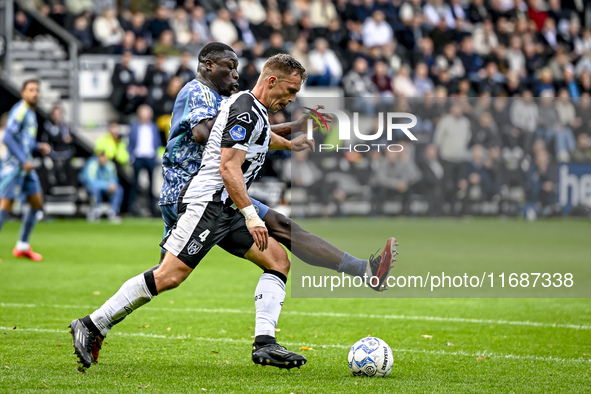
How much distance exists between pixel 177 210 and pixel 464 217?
658 inches

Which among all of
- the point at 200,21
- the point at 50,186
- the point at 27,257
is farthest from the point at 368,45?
the point at 27,257

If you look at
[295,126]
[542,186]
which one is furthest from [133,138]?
[295,126]

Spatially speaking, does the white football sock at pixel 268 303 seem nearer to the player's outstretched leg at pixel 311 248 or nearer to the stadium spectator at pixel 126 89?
the player's outstretched leg at pixel 311 248

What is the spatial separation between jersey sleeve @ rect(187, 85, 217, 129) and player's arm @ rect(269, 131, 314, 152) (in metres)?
0.49

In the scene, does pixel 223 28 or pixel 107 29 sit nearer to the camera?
pixel 107 29

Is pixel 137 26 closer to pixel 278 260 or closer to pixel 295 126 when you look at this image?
pixel 295 126

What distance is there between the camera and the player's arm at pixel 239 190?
5.75 m

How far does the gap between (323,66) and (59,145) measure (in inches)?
297

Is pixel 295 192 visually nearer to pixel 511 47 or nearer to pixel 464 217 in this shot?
pixel 464 217

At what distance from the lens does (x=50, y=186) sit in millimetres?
19969

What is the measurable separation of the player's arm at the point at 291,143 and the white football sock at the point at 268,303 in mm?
987

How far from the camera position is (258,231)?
226 inches

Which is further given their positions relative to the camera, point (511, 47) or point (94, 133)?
point (511, 47)

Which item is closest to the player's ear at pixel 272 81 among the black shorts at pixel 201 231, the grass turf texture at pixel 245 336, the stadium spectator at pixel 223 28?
the black shorts at pixel 201 231
